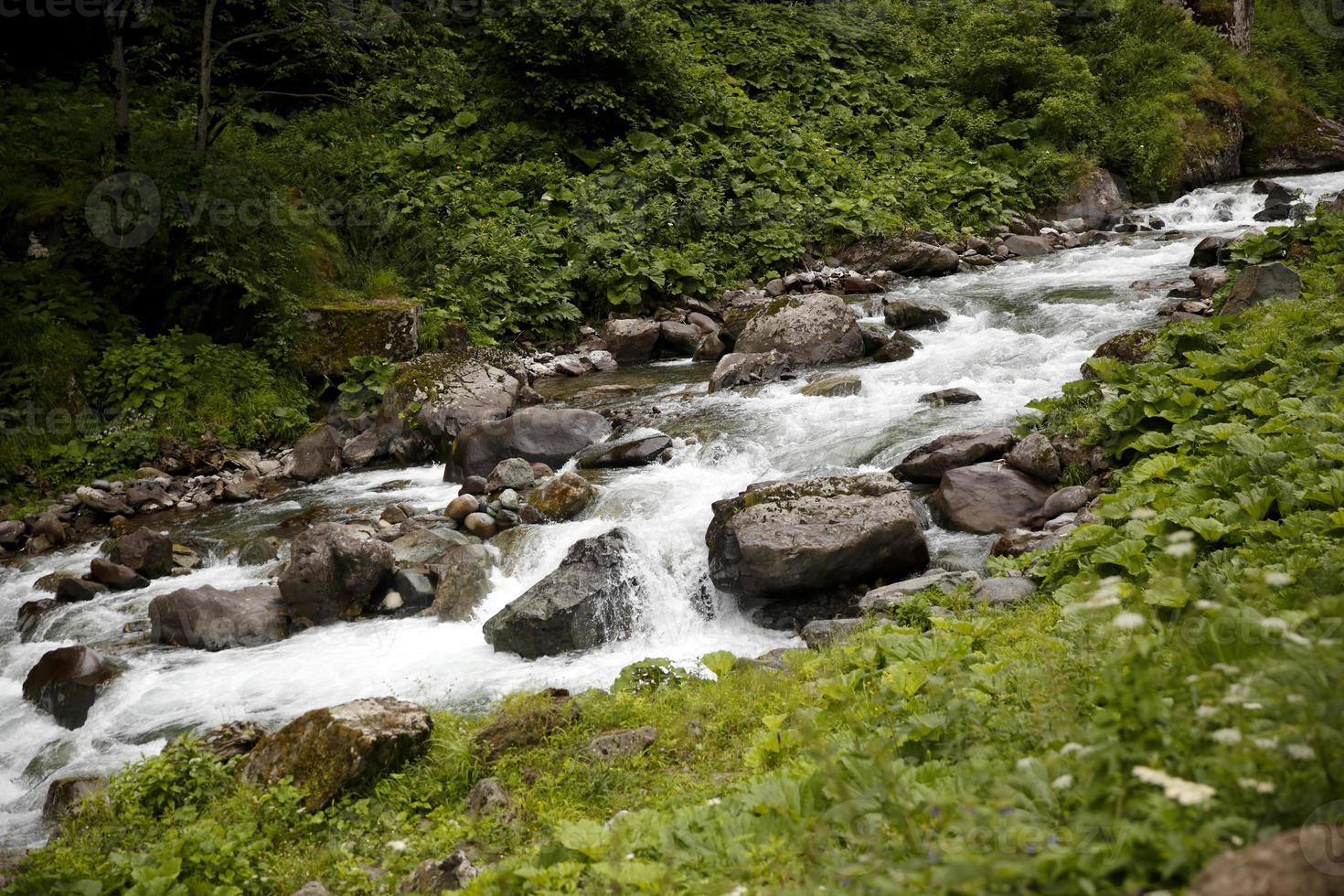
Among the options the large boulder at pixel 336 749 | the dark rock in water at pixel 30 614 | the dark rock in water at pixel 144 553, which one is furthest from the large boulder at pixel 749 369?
the dark rock in water at pixel 30 614

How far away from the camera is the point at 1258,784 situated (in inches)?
70.9

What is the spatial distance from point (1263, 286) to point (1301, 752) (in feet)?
30.4

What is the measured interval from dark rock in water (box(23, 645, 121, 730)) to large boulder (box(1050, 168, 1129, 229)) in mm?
20392

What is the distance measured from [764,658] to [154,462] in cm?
935

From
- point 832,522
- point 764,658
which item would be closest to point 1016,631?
point 764,658

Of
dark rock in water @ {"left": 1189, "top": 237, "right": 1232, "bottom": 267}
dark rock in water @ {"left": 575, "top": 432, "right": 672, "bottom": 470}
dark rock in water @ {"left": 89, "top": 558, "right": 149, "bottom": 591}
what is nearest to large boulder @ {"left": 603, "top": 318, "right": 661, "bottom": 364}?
dark rock in water @ {"left": 575, "top": 432, "right": 672, "bottom": 470}

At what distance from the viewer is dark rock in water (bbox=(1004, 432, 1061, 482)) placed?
7.81 meters

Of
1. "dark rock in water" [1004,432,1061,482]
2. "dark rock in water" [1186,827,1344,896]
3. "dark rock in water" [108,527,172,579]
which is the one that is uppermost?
"dark rock in water" [1186,827,1344,896]

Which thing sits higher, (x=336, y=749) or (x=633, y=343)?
(x=633, y=343)

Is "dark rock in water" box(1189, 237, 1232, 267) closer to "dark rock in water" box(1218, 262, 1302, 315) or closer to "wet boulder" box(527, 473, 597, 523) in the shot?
"dark rock in water" box(1218, 262, 1302, 315)

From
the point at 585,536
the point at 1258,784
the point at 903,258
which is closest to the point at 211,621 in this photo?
the point at 585,536

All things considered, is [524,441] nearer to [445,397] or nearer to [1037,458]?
[445,397]

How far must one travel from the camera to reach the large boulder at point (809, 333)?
1286 cm

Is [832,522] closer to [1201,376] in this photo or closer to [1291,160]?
[1201,376]
